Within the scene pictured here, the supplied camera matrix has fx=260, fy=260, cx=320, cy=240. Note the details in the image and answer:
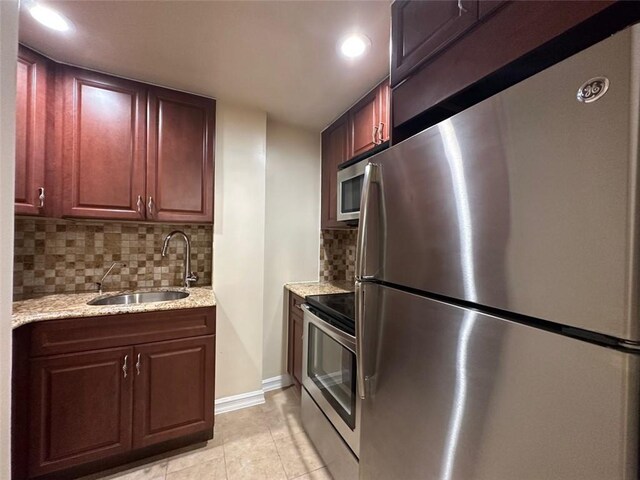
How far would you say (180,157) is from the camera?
1.86 metres

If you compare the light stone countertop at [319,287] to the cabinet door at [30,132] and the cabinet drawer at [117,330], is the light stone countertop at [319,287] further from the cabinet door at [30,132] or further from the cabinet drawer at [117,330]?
the cabinet door at [30,132]

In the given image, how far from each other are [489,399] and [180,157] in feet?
6.89

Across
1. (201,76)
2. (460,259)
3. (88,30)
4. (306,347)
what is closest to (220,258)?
(306,347)

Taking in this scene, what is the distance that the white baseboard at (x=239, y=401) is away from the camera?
200cm

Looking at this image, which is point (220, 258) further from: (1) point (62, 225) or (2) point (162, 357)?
(1) point (62, 225)

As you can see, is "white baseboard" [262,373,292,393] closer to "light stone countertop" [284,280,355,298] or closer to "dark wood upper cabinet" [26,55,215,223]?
"light stone countertop" [284,280,355,298]

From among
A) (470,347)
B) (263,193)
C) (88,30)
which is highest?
(88,30)

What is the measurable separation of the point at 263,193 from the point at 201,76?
0.87 meters

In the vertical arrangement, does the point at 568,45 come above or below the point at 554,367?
above

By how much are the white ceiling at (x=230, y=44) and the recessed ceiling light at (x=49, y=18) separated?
1.3 inches

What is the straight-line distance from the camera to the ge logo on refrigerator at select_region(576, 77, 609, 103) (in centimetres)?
40

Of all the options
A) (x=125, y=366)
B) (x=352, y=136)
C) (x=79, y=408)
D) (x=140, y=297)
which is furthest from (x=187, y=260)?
(x=352, y=136)

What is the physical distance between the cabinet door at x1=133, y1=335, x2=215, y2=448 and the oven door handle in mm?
642

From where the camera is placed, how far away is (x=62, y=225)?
5.89 feet
